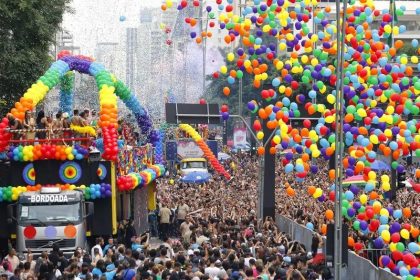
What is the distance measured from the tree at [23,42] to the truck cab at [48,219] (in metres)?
13.3

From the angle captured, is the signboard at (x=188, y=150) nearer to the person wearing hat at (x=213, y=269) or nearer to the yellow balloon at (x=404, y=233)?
the yellow balloon at (x=404, y=233)

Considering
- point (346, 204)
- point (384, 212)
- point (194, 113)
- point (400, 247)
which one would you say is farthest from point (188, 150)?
Result: point (400, 247)

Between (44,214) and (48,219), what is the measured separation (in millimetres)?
138

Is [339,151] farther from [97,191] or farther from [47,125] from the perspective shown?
[47,125]

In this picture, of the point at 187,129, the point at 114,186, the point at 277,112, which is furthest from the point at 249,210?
the point at 187,129

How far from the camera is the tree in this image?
40.1 metres

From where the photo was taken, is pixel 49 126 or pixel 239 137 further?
pixel 239 137

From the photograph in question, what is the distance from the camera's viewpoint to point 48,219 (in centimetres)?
2670

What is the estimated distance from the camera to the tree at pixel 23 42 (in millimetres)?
40062

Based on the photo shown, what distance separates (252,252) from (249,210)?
12.4 meters

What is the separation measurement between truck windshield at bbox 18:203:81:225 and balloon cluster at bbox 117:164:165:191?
2.81 metres

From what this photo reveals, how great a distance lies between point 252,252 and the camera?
75.1 feet

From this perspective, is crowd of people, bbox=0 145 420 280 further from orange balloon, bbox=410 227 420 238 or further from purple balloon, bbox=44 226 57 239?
orange balloon, bbox=410 227 420 238

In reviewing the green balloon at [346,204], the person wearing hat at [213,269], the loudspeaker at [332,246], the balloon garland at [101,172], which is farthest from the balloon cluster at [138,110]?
the person wearing hat at [213,269]
